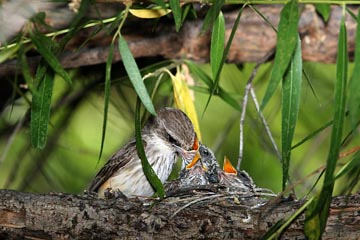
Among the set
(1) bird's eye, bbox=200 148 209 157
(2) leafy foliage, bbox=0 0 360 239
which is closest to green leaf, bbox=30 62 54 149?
(2) leafy foliage, bbox=0 0 360 239

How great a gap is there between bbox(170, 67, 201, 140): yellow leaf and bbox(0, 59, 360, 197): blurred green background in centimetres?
25

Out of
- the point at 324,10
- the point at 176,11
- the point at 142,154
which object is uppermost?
the point at 324,10

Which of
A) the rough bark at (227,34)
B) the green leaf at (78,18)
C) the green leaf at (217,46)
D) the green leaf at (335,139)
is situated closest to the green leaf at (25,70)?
the green leaf at (78,18)

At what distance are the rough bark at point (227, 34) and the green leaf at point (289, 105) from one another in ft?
6.20

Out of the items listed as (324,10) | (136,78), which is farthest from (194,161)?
(136,78)

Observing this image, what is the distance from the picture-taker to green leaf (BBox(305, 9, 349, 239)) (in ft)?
13.5

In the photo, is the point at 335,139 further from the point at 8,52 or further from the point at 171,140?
the point at 171,140

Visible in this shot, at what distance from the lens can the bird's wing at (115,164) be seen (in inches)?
249

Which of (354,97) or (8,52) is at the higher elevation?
A: (8,52)

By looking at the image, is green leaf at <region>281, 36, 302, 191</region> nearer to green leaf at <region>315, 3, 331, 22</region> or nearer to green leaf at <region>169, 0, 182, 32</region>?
green leaf at <region>169, 0, 182, 32</region>

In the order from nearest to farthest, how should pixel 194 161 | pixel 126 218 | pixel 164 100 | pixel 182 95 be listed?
pixel 126 218
pixel 182 95
pixel 194 161
pixel 164 100

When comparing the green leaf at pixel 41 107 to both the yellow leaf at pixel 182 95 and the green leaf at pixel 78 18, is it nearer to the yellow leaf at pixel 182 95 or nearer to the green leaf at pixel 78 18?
the green leaf at pixel 78 18

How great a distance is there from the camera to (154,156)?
254 inches

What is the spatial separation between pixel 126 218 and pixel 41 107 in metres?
0.62
